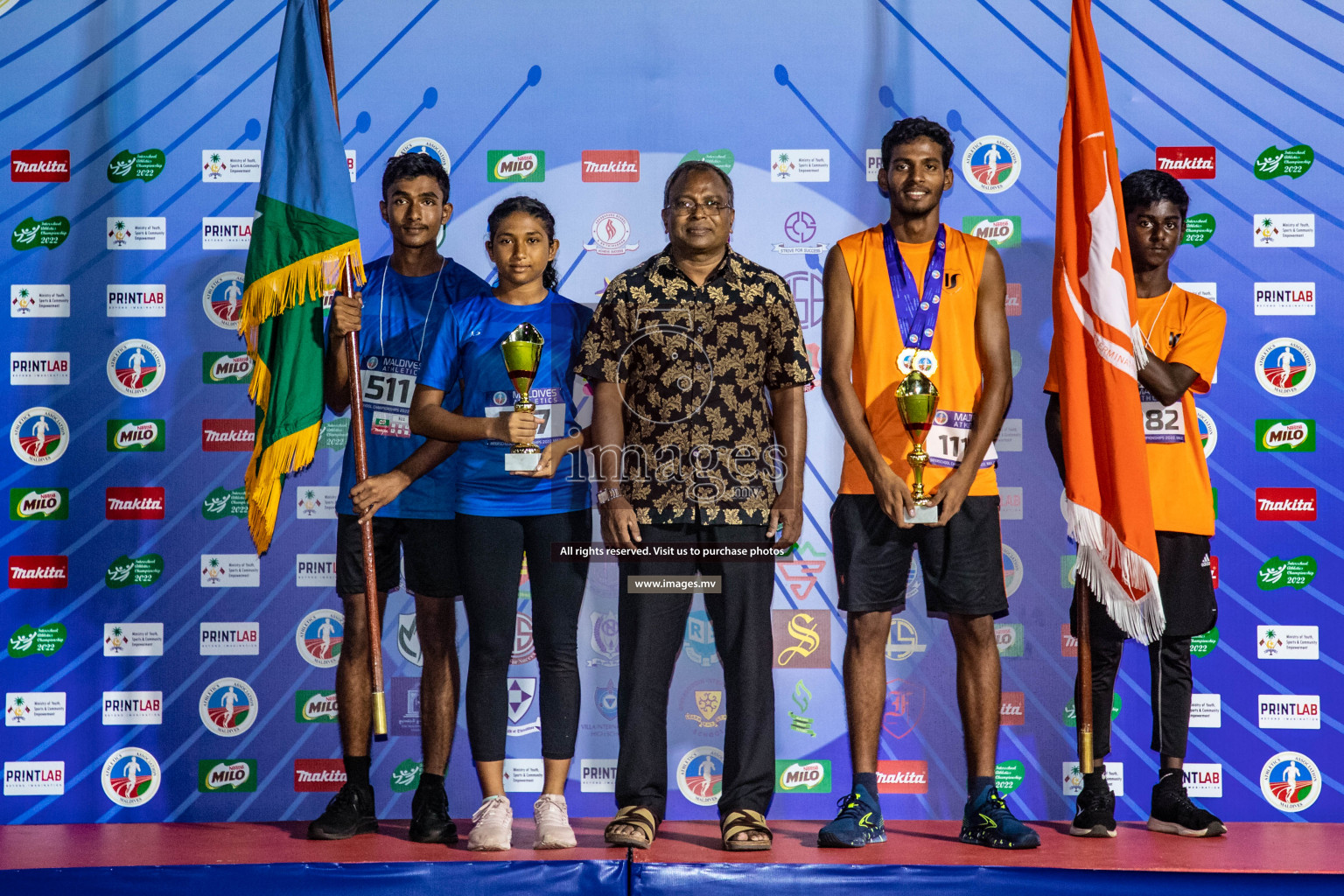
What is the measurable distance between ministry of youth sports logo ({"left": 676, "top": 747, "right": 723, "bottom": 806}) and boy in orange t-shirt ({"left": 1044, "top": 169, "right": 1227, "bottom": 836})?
1150 millimetres

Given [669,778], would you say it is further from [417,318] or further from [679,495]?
[417,318]

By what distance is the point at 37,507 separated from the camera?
379 cm

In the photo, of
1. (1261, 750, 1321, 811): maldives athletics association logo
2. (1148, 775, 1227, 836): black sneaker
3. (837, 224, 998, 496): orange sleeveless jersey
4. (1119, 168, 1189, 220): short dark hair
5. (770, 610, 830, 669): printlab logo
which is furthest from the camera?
(770, 610, 830, 669): printlab logo

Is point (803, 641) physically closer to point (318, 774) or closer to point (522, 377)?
point (522, 377)

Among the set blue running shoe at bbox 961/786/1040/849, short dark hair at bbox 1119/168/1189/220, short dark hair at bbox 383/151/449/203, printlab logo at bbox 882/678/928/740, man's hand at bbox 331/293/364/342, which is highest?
short dark hair at bbox 383/151/449/203

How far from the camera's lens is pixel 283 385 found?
330cm

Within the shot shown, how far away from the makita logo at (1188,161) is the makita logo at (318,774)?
140 inches

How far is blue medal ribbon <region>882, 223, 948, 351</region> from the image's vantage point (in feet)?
10.5

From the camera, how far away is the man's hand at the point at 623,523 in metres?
3.00

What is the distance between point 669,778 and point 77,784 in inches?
79.8

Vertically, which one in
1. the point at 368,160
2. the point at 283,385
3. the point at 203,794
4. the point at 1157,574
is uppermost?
the point at 368,160

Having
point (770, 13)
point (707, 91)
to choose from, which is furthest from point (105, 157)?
point (770, 13)

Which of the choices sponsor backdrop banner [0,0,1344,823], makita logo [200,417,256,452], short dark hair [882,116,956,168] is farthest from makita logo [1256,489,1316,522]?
makita logo [200,417,256,452]

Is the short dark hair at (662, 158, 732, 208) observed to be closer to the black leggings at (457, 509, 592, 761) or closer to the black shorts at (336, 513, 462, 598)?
the black leggings at (457, 509, 592, 761)
